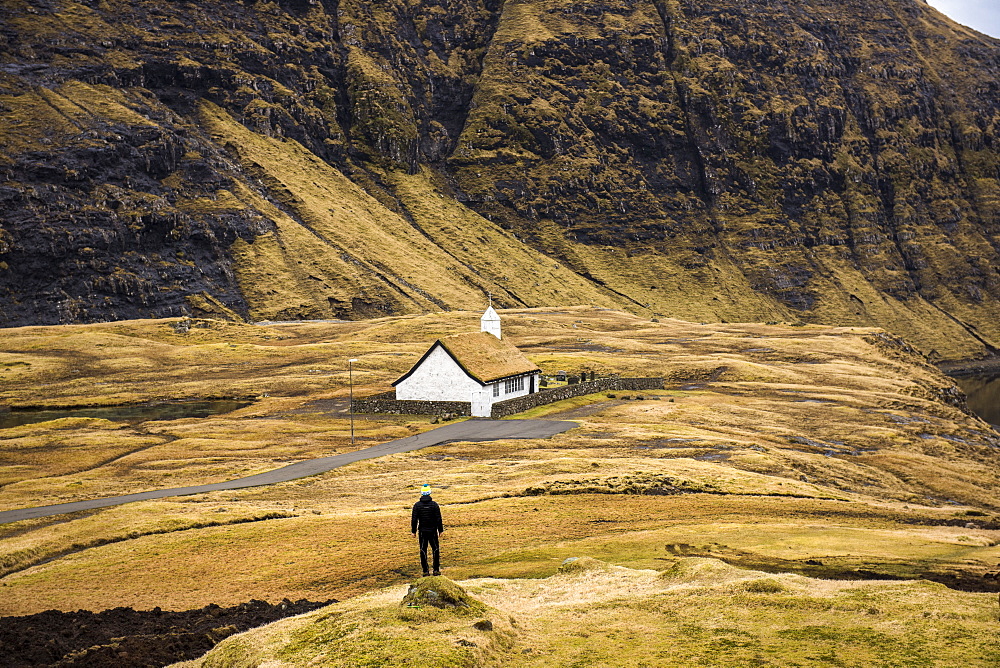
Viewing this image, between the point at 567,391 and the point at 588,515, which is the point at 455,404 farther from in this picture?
the point at 588,515

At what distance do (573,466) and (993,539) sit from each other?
2386 centimetres

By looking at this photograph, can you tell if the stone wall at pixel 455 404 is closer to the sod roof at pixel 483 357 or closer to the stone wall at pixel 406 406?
the stone wall at pixel 406 406

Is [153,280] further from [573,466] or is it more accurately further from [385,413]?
[573,466]

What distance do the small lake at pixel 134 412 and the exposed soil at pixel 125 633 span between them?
216ft

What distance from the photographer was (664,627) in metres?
19.4

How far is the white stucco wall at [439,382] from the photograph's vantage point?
263 ft

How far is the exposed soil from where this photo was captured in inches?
828

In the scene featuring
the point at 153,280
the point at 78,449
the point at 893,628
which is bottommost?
the point at 78,449

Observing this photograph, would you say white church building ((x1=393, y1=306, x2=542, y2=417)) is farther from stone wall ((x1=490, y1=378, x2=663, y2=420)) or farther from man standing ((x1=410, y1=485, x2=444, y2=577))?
man standing ((x1=410, y1=485, x2=444, y2=577))

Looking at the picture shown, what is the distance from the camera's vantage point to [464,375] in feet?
262

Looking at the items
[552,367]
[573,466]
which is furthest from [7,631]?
[552,367]

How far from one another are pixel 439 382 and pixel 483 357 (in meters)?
5.21

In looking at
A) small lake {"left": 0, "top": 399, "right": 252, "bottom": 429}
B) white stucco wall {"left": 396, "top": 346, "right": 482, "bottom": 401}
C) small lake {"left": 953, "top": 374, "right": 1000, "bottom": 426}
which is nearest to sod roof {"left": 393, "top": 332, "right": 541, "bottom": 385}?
white stucco wall {"left": 396, "top": 346, "right": 482, "bottom": 401}

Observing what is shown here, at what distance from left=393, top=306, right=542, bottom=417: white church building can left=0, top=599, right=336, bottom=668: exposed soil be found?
53175mm
